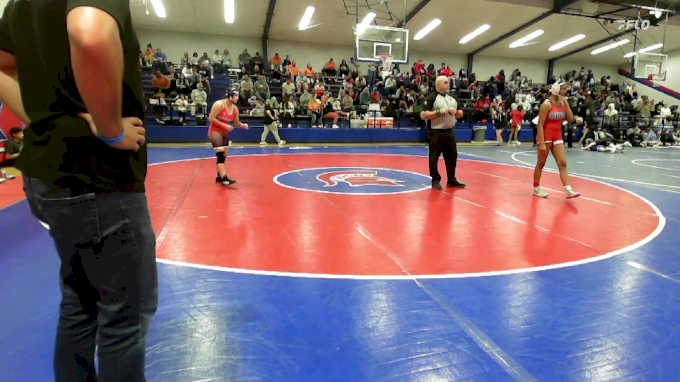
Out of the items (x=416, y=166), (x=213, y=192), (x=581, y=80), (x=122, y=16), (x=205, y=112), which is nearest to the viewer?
(x=122, y=16)

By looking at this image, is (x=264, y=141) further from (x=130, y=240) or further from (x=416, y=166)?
(x=130, y=240)

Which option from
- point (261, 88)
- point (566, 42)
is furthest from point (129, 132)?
point (566, 42)

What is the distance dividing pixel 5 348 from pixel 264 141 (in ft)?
47.5

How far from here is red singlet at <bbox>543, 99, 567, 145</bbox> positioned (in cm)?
685

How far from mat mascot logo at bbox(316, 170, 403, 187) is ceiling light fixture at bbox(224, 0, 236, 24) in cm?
1553

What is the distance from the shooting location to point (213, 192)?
699 centimetres

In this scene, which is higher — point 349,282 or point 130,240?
point 130,240

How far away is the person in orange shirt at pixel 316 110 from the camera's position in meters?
18.5

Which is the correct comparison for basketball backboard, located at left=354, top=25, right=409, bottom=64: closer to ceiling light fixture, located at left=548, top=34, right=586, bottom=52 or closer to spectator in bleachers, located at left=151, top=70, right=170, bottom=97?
spectator in bleachers, located at left=151, top=70, right=170, bottom=97

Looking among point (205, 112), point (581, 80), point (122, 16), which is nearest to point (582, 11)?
point (581, 80)

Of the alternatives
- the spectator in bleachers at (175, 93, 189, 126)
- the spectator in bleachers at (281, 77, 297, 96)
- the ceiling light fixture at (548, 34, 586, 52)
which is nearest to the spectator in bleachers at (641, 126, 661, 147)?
the ceiling light fixture at (548, 34, 586, 52)

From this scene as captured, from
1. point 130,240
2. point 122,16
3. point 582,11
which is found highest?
point 582,11

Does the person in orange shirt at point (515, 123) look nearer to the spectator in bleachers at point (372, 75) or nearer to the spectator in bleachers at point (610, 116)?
the spectator in bleachers at point (610, 116)

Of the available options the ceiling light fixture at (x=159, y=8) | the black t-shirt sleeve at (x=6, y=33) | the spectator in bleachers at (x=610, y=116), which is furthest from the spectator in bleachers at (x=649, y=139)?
the ceiling light fixture at (x=159, y=8)
